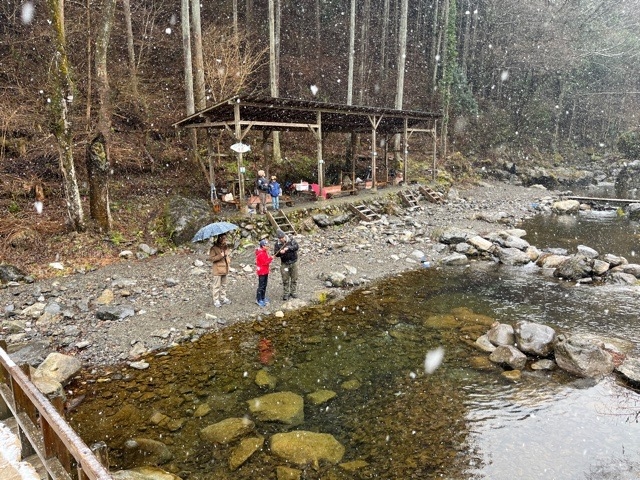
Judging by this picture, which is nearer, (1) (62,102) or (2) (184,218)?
(1) (62,102)

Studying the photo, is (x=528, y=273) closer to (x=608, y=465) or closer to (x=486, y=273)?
(x=486, y=273)

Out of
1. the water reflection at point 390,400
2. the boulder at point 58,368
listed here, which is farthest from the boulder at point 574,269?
the boulder at point 58,368

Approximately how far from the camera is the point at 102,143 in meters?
11.7

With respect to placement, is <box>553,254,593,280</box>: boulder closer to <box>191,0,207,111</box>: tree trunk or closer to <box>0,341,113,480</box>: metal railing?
<box>0,341,113,480</box>: metal railing

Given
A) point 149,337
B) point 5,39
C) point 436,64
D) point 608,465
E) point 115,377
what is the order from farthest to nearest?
1. point 436,64
2. point 5,39
3. point 149,337
4. point 115,377
5. point 608,465

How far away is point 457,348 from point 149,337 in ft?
20.3

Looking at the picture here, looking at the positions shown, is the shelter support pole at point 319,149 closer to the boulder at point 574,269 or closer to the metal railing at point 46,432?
the boulder at point 574,269

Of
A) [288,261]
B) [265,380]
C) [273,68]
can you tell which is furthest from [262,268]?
[273,68]

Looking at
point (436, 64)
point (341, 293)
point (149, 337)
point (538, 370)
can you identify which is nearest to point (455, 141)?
point (436, 64)

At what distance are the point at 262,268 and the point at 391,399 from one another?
13.5 feet

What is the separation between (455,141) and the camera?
109 feet

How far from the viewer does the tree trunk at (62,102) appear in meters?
10.3

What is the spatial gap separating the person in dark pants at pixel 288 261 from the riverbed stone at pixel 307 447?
4433mm

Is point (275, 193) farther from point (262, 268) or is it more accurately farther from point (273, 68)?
point (273, 68)
